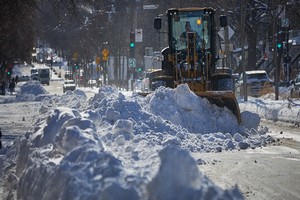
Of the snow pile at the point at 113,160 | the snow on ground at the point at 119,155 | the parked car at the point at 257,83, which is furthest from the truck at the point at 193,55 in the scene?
the parked car at the point at 257,83

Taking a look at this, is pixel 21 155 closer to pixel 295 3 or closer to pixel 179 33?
pixel 179 33

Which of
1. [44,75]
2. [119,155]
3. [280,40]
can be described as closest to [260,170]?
[119,155]

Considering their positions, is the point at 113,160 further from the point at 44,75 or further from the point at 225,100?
the point at 44,75

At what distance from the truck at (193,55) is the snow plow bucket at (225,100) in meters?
3.22

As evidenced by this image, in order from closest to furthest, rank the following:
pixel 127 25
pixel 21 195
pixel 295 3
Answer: pixel 21 195 → pixel 295 3 → pixel 127 25

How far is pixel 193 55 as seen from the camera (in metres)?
19.9

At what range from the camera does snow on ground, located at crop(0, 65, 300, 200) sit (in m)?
4.79

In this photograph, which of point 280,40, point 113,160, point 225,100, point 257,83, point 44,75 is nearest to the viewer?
point 113,160

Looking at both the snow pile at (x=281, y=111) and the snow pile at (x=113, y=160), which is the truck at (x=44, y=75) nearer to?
the snow pile at (x=281, y=111)

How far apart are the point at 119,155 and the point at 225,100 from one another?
29.1 feet

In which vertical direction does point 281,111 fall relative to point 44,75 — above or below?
below

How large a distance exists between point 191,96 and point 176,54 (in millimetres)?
5061

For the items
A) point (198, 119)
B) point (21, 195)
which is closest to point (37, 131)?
point (21, 195)

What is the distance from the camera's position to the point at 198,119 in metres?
15.4
